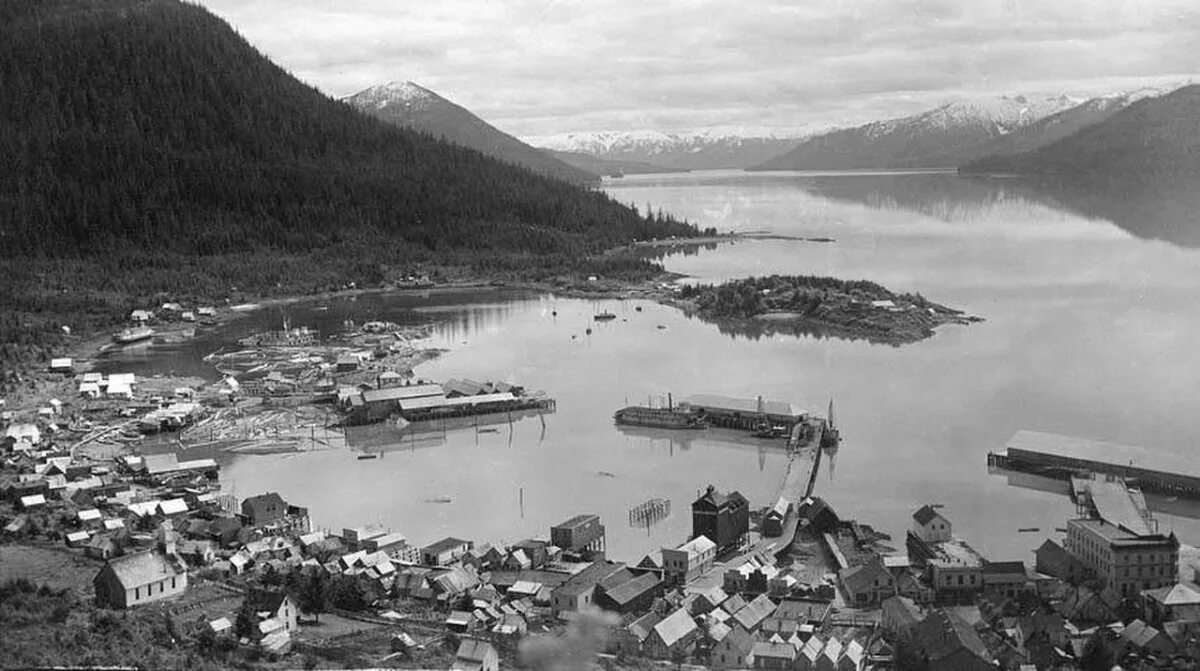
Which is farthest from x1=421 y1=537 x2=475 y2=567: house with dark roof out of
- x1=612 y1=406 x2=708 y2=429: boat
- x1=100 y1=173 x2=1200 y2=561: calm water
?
x1=612 y1=406 x2=708 y2=429: boat

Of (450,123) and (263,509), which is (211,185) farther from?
(450,123)

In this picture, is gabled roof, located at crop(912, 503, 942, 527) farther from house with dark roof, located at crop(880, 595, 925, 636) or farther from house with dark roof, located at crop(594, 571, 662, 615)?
house with dark roof, located at crop(594, 571, 662, 615)

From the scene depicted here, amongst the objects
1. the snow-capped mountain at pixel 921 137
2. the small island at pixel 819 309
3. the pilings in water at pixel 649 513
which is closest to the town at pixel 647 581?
the pilings in water at pixel 649 513

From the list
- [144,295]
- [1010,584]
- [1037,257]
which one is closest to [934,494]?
[1010,584]

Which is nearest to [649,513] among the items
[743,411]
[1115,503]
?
[743,411]

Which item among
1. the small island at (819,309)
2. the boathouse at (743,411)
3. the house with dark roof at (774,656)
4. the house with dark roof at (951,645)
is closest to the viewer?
the house with dark roof at (951,645)

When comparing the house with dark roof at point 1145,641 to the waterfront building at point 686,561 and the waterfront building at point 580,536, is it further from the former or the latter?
the waterfront building at point 580,536

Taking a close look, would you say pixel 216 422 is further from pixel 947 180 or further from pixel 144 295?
pixel 947 180
